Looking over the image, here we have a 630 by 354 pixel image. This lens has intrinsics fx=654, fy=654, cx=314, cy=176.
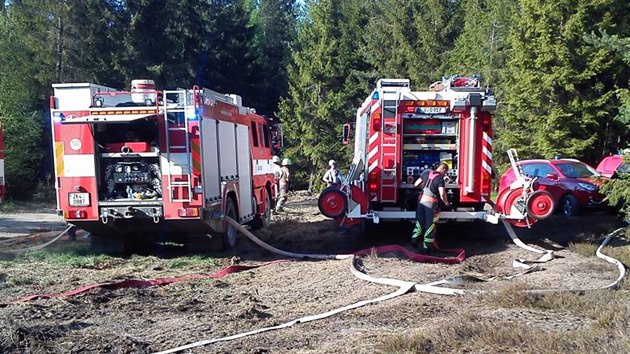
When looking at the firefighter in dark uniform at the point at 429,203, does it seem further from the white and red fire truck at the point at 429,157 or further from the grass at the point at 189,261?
the grass at the point at 189,261

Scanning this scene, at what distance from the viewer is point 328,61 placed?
3694cm

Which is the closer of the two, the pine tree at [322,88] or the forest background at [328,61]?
the forest background at [328,61]

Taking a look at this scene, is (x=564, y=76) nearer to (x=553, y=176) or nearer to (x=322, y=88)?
(x=553, y=176)

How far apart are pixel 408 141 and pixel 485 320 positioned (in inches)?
240

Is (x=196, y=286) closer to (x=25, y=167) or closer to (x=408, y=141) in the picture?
(x=408, y=141)

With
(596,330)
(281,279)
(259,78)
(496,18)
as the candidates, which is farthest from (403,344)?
(259,78)

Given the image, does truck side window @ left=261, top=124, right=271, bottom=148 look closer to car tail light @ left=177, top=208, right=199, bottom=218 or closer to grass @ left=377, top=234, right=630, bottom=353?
car tail light @ left=177, top=208, right=199, bottom=218

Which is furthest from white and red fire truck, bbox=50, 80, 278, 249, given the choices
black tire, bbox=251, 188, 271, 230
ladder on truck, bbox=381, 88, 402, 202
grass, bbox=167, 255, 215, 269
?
black tire, bbox=251, 188, 271, 230

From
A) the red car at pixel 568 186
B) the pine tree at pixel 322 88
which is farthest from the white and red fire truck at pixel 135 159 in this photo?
the pine tree at pixel 322 88

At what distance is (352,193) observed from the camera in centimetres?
1114

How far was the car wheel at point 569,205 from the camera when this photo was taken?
15.3 m

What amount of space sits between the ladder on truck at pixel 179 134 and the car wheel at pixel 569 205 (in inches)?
370

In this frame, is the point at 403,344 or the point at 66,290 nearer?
the point at 403,344

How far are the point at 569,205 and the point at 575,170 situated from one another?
1.25 m
